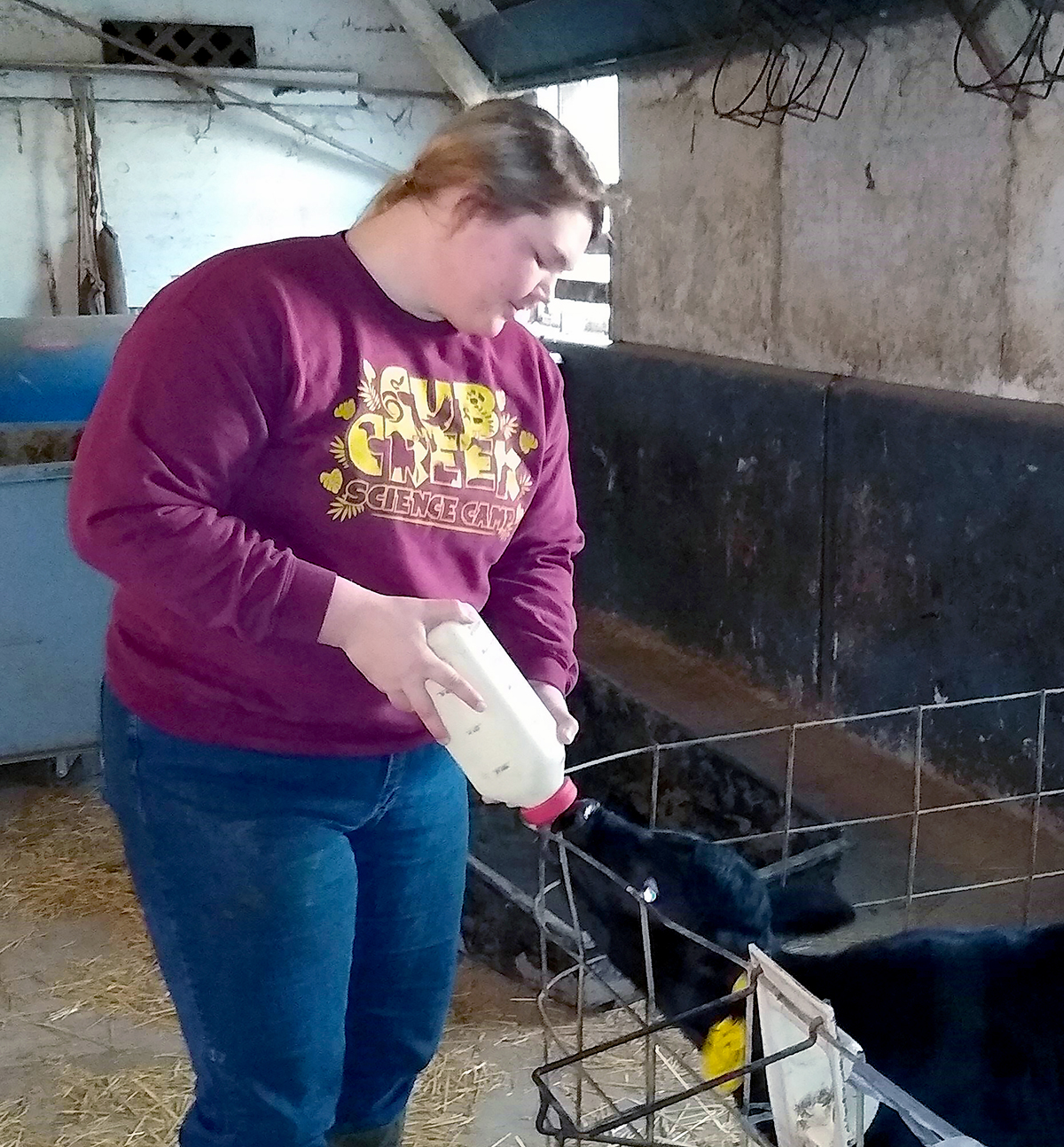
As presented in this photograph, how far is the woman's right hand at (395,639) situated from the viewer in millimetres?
773

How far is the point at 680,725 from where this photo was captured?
7.13 ft

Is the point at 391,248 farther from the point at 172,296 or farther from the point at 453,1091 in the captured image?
the point at 453,1091

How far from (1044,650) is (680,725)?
0.63 m

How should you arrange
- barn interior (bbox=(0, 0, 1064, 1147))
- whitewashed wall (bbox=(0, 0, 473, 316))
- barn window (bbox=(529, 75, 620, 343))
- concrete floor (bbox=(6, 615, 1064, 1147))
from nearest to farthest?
1. concrete floor (bbox=(6, 615, 1064, 1147))
2. barn interior (bbox=(0, 0, 1064, 1147))
3. barn window (bbox=(529, 75, 620, 343))
4. whitewashed wall (bbox=(0, 0, 473, 316))

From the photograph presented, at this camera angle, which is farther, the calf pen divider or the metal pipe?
the metal pipe

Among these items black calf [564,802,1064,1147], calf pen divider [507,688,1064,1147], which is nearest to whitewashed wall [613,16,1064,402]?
calf pen divider [507,688,1064,1147]

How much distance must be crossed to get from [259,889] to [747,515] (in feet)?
5.39

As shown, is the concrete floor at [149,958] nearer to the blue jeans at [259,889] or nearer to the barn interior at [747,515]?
the barn interior at [747,515]

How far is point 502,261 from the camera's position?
827mm

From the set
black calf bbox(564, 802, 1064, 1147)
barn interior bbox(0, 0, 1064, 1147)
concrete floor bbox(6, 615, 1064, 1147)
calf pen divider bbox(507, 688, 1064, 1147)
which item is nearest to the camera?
calf pen divider bbox(507, 688, 1064, 1147)

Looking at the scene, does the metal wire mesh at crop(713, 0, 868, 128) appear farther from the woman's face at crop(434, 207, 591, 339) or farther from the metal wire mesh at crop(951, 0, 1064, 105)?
the woman's face at crop(434, 207, 591, 339)

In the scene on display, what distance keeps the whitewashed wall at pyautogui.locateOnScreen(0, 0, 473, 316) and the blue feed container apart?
1.14 m

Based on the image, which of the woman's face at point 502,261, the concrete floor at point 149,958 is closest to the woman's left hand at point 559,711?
the woman's face at point 502,261

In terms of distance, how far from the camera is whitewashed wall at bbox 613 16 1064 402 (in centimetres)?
181
